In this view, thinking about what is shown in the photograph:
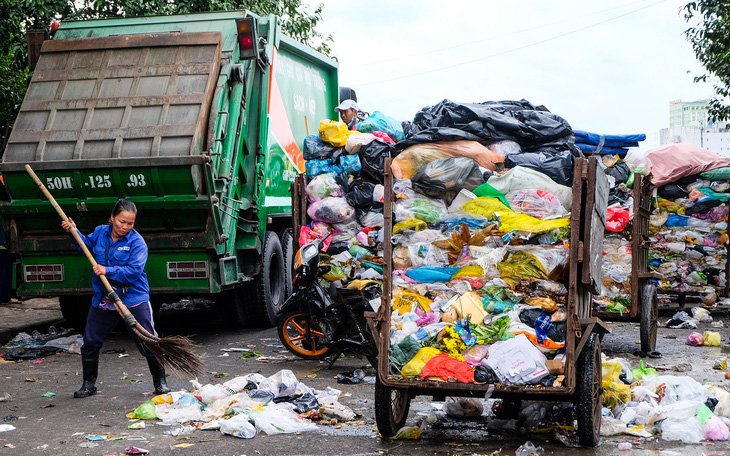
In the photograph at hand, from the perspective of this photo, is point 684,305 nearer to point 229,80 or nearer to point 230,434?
point 229,80

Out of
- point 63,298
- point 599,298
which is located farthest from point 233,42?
point 599,298

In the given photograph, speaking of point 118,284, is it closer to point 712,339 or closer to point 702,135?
point 712,339

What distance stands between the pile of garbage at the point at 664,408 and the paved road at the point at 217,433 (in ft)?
0.36

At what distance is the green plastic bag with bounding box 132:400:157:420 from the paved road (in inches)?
3.9

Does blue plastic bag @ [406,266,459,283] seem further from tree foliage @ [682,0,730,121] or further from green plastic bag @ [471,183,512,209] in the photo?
tree foliage @ [682,0,730,121]

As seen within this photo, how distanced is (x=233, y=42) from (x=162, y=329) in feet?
11.2

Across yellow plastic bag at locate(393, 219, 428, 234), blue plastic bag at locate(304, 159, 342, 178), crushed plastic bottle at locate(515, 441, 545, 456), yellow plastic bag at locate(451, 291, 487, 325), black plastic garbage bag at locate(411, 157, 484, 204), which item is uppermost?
blue plastic bag at locate(304, 159, 342, 178)

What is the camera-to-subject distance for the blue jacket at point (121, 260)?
19.8ft

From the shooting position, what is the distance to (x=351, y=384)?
659cm

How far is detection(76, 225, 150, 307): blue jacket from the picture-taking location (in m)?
6.04

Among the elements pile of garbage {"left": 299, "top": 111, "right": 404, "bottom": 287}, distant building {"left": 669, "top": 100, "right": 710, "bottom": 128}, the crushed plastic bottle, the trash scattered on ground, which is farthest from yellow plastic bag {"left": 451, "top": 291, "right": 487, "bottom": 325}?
distant building {"left": 669, "top": 100, "right": 710, "bottom": 128}

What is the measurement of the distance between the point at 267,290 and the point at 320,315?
2.11 meters

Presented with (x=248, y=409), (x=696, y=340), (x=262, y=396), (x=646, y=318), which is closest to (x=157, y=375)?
(x=262, y=396)

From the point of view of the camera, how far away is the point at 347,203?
7723 mm
